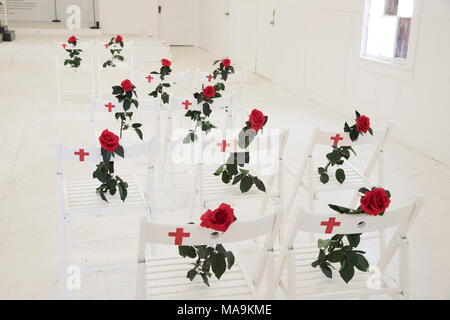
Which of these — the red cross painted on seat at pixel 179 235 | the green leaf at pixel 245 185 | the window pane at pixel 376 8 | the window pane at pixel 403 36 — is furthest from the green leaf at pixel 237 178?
the window pane at pixel 376 8

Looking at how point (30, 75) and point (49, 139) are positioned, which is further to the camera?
point (30, 75)

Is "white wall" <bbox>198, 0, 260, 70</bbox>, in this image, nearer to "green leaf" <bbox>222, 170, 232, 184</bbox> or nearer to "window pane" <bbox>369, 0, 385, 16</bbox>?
"window pane" <bbox>369, 0, 385, 16</bbox>

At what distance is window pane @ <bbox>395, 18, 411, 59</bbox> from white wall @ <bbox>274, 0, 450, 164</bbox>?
0.92 ft

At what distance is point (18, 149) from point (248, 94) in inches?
142

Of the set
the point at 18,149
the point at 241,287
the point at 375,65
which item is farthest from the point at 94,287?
the point at 375,65

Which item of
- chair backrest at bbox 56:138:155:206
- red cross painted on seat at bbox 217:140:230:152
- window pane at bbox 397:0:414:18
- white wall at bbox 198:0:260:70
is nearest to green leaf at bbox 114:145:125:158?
chair backrest at bbox 56:138:155:206

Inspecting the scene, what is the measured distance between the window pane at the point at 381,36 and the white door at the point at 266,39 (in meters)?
2.61

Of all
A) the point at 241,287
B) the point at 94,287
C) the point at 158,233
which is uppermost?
the point at 158,233

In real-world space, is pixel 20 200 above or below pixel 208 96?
below

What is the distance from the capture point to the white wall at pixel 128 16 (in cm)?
1152

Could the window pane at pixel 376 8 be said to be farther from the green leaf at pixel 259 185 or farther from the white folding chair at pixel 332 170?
the green leaf at pixel 259 185

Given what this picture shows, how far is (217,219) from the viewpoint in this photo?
1.59 metres
